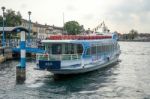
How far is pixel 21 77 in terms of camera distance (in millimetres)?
34250

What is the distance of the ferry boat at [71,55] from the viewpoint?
33.7 metres

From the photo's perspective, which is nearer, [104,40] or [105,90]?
[105,90]

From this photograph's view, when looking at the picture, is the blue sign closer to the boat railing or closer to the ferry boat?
the ferry boat

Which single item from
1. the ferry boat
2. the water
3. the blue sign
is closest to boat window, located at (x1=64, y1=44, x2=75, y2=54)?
the ferry boat

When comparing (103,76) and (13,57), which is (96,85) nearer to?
(103,76)

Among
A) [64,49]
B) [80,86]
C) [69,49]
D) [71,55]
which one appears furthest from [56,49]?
[80,86]

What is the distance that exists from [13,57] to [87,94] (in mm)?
34159

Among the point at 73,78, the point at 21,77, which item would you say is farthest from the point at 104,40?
the point at 21,77

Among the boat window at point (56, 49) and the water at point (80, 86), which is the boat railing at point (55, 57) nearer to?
the water at point (80, 86)

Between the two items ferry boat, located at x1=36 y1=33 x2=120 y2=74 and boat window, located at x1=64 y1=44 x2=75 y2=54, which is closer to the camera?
ferry boat, located at x1=36 y1=33 x2=120 y2=74

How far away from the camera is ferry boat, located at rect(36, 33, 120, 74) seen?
33719mm

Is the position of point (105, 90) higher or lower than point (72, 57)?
lower

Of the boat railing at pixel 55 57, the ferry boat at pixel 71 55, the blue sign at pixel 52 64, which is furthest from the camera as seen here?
the boat railing at pixel 55 57

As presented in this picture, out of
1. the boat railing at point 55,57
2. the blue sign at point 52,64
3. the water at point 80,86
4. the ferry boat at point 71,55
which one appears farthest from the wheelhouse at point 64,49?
the water at point 80,86
